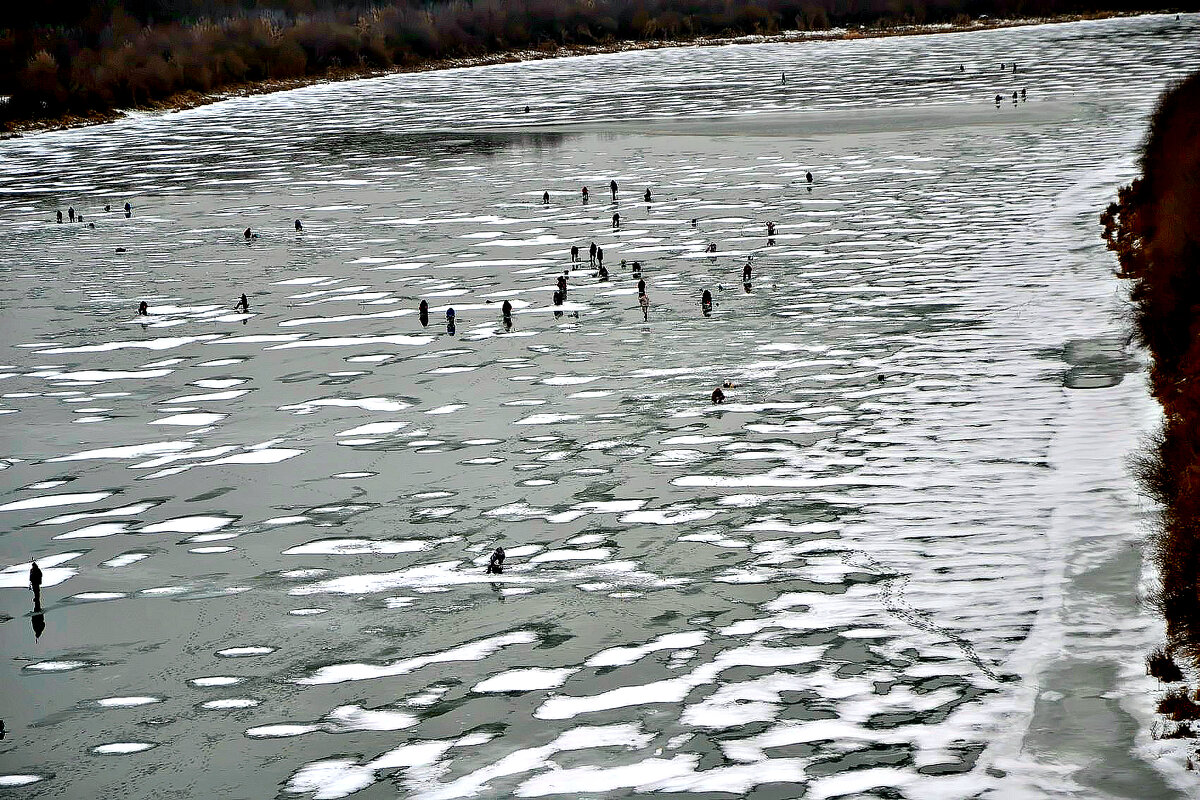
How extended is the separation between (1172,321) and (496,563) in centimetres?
567

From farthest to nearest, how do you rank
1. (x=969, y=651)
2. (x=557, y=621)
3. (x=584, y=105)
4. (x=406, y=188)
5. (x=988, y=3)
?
(x=988, y=3) < (x=584, y=105) < (x=406, y=188) < (x=557, y=621) < (x=969, y=651)

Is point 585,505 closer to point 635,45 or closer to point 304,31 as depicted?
point 304,31

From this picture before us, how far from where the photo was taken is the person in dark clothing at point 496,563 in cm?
689

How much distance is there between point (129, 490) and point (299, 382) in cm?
225

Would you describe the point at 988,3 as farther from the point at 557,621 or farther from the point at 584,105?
the point at 557,621

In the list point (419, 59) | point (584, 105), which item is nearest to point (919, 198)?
point (584, 105)

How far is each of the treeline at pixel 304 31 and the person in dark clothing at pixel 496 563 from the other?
2825 cm

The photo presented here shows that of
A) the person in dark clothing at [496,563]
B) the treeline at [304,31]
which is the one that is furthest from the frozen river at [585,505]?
the treeline at [304,31]

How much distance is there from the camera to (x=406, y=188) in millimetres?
19750

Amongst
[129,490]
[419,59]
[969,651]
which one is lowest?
[969,651]

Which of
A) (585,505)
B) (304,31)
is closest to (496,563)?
(585,505)

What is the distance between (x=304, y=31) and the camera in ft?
143

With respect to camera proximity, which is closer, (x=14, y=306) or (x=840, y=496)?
(x=840, y=496)

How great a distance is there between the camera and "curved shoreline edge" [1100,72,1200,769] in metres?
5.71
